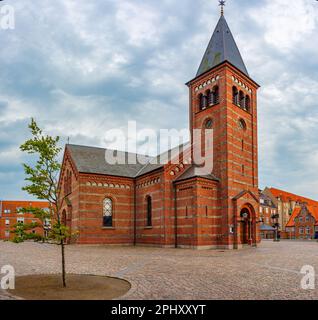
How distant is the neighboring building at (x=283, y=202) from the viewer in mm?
92250

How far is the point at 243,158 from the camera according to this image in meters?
32.5

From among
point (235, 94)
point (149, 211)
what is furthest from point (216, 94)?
point (149, 211)

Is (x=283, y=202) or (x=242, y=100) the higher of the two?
(x=242, y=100)

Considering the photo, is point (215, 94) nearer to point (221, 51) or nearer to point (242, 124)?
point (242, 124)

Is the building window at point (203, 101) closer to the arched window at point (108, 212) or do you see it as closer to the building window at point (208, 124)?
the building window at point (208, 124)

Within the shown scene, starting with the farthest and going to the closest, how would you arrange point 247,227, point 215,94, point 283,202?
point 283,202
point 215,94
point 247,227

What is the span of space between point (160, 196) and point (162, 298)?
2252cm

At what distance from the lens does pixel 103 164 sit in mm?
37219

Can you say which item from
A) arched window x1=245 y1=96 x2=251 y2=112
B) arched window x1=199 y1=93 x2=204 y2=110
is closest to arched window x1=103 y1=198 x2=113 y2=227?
arched window x1=199 y1=93 x2=204 y2=110

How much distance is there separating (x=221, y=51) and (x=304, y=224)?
55.0m

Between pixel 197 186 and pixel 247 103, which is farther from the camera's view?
pixel 247 103

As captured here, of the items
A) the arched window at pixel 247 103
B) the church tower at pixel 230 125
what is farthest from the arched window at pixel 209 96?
the arched window at pixel 247 103

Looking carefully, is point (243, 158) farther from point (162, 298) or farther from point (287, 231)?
point (287, 231)
